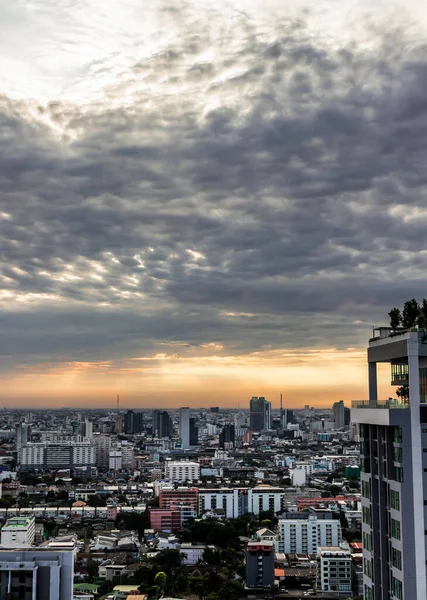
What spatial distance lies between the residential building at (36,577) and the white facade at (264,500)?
90.8ft

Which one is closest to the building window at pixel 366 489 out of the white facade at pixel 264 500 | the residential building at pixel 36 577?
the residential building at pixel 36 577

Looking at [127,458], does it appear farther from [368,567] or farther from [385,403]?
[385,403]

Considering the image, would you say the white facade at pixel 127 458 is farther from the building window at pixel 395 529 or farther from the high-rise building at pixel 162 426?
the building window at pixel 395 529

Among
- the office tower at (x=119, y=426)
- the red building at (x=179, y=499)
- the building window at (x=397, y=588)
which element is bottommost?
the red building at (x=179, y=499)

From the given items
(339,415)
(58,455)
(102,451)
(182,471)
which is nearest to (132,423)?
(339,415)

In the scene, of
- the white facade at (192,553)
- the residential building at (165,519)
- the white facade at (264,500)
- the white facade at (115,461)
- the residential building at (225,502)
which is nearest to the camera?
the white facade at (192,553)

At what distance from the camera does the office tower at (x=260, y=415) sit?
3844 inches

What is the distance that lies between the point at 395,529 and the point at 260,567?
1445 cm

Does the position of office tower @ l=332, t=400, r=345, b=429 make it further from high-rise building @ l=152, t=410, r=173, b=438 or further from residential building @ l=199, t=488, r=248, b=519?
residential building @ l=199, t=488, r=248, b=519

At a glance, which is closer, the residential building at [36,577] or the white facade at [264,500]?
the residential building at [36,577]

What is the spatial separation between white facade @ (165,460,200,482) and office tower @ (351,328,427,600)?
138 feet

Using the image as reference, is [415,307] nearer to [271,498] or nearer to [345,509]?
[345,509]

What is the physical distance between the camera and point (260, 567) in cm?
1980

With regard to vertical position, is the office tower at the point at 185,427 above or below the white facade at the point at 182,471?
above
